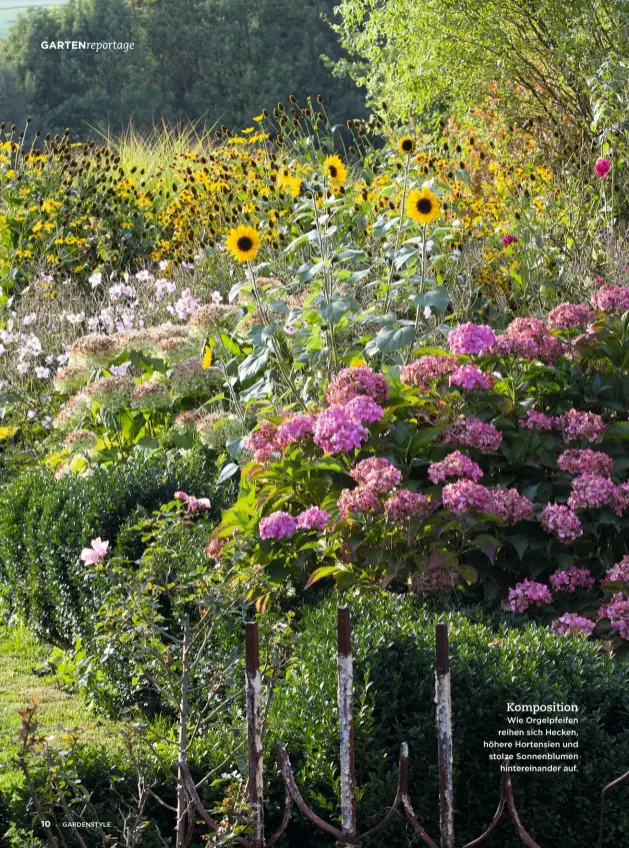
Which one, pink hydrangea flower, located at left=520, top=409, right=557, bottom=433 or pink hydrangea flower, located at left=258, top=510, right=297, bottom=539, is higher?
pink hydrangea flower, located at left=520, top=409, right=557, bottom=433

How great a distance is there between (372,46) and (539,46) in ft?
7.67

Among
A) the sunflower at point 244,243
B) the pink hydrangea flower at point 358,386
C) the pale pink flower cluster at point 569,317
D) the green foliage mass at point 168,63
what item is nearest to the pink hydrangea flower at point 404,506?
the pink hydrangea flower at point 358,386

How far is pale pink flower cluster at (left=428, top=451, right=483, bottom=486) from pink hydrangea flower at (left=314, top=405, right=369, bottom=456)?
265mm

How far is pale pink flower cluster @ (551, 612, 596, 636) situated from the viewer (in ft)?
10.7

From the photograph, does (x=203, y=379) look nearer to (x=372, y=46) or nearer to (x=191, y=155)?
(x=191, y=155)

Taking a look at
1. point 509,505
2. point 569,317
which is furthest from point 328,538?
point 569,317

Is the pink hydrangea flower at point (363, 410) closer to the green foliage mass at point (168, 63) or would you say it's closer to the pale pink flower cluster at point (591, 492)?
the pale pink flower cluster at point (591, 492)

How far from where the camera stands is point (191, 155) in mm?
8961

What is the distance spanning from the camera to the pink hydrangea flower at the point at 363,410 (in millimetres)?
3531

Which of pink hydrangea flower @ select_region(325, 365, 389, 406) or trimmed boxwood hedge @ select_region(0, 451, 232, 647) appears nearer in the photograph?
pink hydrangea flower @ select_region(325, 365, 389, 406)

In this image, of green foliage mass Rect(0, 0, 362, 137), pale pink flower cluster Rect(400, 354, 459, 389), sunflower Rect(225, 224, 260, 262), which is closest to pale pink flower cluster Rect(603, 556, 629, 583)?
pale pink flower cluster Rect(400, 354, 459, 389)

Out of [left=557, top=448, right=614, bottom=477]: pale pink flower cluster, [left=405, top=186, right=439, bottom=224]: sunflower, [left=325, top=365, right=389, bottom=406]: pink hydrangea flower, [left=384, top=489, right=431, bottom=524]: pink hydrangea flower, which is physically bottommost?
[left=384, top=489, right=431, bottom=524]: pink hydrangea flower

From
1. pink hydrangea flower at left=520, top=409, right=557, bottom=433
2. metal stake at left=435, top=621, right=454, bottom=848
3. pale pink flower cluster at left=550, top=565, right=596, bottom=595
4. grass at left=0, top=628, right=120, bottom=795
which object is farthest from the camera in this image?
pink hydrangea flower at left=520, top=409, right=557, bottom=433

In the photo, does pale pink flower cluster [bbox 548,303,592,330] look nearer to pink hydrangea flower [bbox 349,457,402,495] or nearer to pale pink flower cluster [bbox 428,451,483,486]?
pale pink flower cluster [bbox 428,451,483,486]
